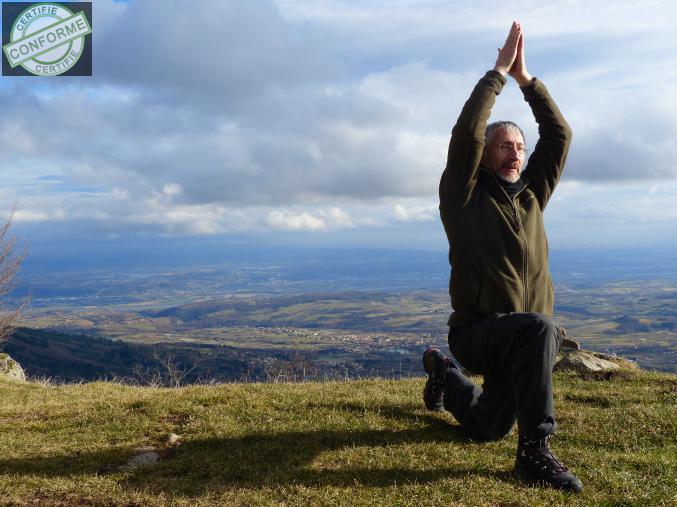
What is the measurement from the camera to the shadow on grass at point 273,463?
19.4 ft

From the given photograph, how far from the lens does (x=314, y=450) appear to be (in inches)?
271

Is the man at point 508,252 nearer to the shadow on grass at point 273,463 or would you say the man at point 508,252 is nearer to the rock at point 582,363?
the shadow on grass at point 273,463

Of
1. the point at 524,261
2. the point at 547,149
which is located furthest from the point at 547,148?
the point at 524,261

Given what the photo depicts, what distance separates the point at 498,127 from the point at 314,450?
4138 mm

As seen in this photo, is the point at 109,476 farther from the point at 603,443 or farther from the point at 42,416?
the point at 603,443

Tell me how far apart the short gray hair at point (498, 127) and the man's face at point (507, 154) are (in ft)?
0.08

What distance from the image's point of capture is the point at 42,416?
9273 mm

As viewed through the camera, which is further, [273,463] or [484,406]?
[484,406]

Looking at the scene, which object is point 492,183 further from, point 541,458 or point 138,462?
point 138,462

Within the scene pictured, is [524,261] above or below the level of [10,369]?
above

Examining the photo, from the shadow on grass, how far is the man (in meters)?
0.86

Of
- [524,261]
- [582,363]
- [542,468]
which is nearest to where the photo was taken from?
[542,468]

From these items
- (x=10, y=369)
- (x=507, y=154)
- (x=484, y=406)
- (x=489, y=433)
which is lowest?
(x=10, y=369)

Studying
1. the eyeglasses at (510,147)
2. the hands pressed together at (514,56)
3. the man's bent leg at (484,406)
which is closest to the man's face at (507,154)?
the eyeglasses at (510,147)
